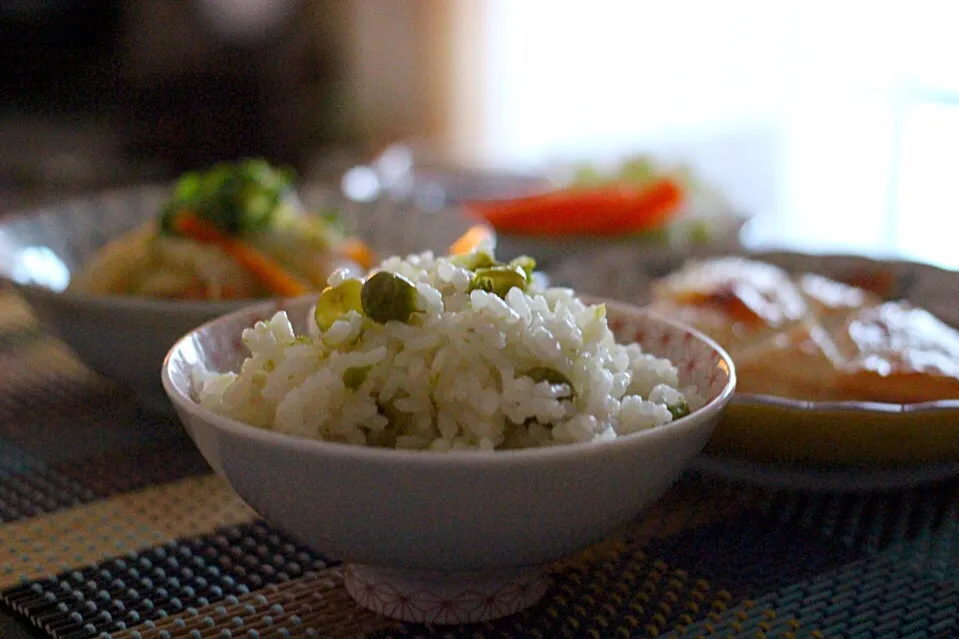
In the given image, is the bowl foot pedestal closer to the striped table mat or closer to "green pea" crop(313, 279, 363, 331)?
the striped table mat

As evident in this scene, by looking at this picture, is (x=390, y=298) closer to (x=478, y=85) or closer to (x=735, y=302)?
(x=735, y=302)

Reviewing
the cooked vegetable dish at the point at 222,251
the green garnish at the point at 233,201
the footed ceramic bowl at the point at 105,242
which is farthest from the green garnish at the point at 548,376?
the green garnish at the point at 233,201

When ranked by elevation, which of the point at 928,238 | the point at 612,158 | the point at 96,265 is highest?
the point at 96,265

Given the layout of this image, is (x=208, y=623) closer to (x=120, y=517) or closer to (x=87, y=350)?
(x=120, y=517)

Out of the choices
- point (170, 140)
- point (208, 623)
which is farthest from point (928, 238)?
point (170, 140)

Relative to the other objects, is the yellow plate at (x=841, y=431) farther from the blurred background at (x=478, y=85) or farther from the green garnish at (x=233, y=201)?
the blurred background at (x=478, y=85)

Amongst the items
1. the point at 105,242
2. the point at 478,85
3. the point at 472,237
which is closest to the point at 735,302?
the point at 472,237
